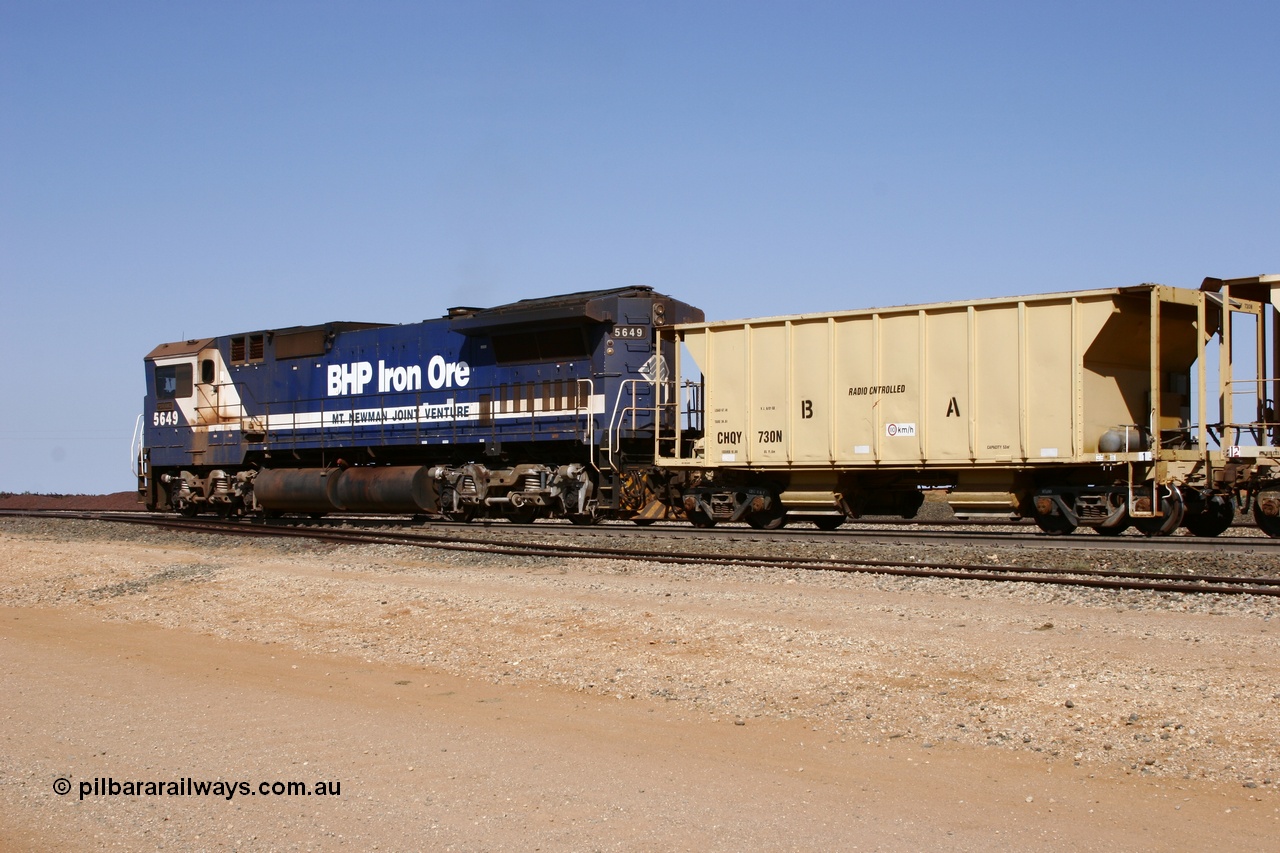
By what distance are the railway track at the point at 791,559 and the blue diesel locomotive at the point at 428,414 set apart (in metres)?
1.11

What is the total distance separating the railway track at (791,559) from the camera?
11.6 m

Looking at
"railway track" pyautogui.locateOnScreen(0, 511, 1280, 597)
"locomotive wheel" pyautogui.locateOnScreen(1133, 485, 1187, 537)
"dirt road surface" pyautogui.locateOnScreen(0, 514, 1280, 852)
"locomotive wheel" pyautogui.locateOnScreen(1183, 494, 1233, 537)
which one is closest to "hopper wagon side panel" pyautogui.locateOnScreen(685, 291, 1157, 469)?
"locomotive wheel" pyautogui.locateOnScreen(1133, 485, 1187, 537)

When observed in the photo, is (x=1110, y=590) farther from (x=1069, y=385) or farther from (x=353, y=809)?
(x=353, y=809)

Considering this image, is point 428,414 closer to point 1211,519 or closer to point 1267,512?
point 1211,519

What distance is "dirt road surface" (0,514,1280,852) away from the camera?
5.30m

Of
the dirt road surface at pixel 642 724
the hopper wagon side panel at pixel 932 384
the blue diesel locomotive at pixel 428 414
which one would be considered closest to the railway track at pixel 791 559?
the dirt road surface at pixel 642 724

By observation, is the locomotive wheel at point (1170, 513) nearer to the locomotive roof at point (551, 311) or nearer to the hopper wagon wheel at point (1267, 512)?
the hopper wagon wheel at point (1267, 512)

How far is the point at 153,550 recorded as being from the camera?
65.2 ft

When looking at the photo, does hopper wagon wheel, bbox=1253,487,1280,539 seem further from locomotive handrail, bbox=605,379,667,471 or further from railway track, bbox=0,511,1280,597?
locomotive handrail, bbox=605,379,667,471

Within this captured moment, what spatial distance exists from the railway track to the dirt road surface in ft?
2.60

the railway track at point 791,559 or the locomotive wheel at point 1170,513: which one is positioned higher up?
the locomotive wheel at point 1170,513

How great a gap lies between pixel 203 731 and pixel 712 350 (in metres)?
13.7

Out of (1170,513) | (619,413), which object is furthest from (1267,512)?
(619,413)

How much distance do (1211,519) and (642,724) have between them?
12.6 m
